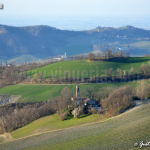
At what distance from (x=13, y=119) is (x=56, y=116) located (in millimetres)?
6639

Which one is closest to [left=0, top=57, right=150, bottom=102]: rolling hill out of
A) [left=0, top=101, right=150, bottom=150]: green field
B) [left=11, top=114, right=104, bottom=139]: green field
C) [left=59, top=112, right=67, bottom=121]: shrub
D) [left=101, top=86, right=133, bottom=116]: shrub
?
[left=59, top=112, right=67, bottom=121]: shrub

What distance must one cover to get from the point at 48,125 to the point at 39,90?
16.1 meters

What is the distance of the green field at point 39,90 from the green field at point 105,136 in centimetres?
1524

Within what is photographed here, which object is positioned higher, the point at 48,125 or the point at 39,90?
the point at 39,90

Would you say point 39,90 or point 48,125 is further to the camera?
point 39,90

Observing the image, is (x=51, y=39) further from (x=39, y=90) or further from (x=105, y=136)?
(x=105, y=136)

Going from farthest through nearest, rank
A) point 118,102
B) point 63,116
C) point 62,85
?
point 62,85 → point 63,116 → point 118,102

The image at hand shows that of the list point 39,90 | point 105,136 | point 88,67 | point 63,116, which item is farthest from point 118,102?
point 88,67

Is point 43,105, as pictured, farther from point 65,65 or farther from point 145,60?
point 145,60

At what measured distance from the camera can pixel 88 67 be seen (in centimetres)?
5403

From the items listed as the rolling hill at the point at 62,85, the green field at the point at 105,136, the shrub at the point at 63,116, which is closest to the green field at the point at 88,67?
the rolling hill at the point at 62,85

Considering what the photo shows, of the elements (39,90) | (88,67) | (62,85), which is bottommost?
(39,90)

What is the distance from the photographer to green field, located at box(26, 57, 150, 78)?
50.3 m

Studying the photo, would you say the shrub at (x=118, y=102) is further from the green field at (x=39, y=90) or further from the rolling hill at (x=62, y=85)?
the green field at (x=39, y=90)
